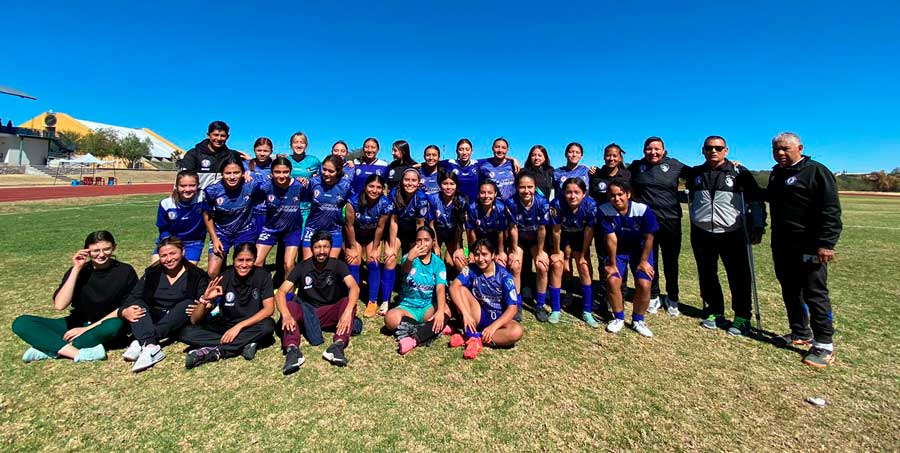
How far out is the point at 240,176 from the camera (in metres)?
4.71

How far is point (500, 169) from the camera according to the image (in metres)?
6.00

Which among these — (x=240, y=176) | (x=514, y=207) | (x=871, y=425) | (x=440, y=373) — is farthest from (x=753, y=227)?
(x=240, y=176)

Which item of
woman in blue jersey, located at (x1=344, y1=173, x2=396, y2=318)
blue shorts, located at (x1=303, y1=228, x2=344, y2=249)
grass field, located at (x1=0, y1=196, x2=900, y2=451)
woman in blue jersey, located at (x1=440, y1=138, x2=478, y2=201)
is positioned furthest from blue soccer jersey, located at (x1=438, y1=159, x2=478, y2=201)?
grass field, located at (x1=0, y1=196, x2=900, y2=451)

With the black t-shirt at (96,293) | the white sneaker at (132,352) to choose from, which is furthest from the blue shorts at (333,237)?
the white sneaker at (132,352)

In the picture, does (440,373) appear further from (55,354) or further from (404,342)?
(55,354)

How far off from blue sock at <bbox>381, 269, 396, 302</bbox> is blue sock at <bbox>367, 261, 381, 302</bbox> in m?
0.08

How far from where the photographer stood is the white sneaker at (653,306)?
5117 millimetres

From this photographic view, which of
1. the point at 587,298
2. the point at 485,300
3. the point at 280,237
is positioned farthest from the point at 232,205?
the point at 587,298

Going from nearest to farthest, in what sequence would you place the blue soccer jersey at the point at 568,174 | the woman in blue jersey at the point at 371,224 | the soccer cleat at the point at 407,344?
the soccer cleat at the point at 407,344 < the woman in blue jersey at the point at 371,224 < the blue soccer jersey at the point at 568,174

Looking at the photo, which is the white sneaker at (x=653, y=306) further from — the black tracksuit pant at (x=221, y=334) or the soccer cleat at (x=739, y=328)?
the black tracksuit pant at (x=221, y=334)

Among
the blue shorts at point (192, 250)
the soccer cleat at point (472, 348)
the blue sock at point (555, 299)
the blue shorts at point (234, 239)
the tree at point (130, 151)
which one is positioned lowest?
the soccer cleat at point (472, 348)

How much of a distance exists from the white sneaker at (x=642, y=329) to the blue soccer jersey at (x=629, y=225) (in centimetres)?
82

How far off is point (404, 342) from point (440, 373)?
1.94 ft

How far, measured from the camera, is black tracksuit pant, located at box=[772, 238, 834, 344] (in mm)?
3723
